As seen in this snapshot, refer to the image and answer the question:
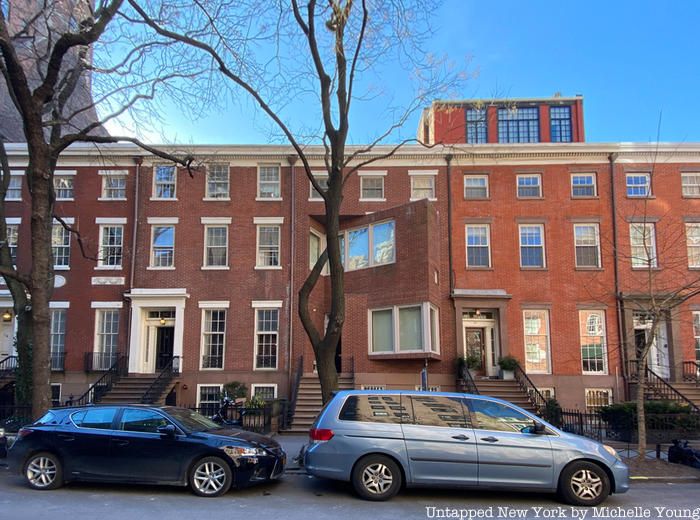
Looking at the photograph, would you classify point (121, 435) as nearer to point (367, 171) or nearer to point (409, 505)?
point (409, 505)

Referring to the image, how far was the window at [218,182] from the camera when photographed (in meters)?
23.1

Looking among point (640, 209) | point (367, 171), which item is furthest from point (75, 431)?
point (640, 209)

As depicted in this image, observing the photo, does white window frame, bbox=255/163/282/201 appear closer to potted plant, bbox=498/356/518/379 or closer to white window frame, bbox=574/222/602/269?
potted plant, bbox=498/356/518/379

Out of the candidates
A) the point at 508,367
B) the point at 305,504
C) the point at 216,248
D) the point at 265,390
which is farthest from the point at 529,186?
the point at 305,504

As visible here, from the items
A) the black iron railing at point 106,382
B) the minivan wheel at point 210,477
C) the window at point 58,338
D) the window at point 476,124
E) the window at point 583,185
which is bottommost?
the minivan wheel at point 210,477

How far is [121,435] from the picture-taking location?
9109 mm

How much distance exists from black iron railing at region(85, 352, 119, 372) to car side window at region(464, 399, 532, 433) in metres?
16.9

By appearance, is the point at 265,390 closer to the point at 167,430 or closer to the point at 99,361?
the point at 99,361

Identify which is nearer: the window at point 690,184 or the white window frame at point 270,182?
the window at point 690,184

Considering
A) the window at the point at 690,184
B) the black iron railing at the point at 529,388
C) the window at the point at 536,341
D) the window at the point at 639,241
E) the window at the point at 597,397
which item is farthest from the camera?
the window at the point at 690,184

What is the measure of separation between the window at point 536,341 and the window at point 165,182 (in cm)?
1521

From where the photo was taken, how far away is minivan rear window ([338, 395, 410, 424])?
8.80 meters

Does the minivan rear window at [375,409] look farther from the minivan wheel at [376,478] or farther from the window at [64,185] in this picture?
the window at [64,185]

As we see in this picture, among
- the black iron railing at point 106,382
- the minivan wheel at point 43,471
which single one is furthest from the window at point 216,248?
the minivan wheel at point 43,471
